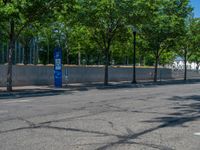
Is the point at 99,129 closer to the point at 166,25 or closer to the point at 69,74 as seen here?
the point at 69,74

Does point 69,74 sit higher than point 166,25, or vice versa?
point 166,25

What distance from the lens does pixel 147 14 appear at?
1422 inches

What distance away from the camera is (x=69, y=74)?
36812 millimetres

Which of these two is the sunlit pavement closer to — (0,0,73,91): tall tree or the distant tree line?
(0,0,73,91): tall tree

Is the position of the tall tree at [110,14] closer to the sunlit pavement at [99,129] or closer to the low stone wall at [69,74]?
the low stone wall at [69,74]

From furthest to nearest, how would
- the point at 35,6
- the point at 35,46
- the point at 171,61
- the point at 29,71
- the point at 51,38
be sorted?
1. the point at 171,61
2. the point at 35,46
3. the point at 51,38
4. the point at 29,71
5. the point at 35,6

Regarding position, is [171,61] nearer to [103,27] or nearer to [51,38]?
[51,38]

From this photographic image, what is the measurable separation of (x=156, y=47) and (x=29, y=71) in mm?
18433

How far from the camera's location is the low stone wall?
3128 centimetres

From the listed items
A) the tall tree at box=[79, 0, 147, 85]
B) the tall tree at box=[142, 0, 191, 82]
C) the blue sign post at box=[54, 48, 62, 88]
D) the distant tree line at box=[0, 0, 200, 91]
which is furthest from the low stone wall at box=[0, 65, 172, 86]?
the tall tree at box=[79, 0, 147, 85]

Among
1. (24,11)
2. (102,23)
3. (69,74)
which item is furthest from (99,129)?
(69,74)

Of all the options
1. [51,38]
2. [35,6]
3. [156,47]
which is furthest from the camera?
[51,38]

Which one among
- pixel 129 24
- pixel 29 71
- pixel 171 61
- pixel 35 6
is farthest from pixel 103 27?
pixel 171 61

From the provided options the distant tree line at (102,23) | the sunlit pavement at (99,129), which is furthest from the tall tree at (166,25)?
the sunlit pavement at (99,129)
